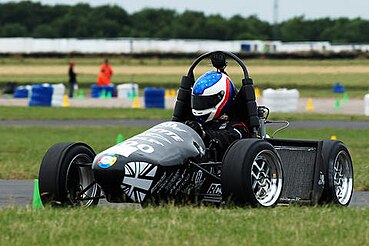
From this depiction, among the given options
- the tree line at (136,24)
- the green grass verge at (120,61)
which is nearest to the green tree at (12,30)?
the tree line at (136,24)

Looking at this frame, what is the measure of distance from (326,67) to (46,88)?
22.1 m

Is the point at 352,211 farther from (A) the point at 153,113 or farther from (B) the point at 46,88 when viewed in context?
(B) the point at 46,88

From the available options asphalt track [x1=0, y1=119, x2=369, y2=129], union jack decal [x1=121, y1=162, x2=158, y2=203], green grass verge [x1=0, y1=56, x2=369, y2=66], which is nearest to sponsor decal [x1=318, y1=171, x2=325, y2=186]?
union jack decal [x1=121, y1=162, x2=158, y2=203]

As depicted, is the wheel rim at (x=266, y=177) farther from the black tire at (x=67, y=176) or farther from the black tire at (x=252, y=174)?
the black tire at (x=67, y=176)

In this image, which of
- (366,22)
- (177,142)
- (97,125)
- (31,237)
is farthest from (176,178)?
(366,22)

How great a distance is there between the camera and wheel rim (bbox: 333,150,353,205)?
443 inches

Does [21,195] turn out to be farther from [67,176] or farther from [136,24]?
[136,24]

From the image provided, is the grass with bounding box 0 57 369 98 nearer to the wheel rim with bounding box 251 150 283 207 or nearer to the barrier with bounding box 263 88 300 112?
the barrier with bounding box 263 88 300 112

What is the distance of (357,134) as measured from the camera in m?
26.7

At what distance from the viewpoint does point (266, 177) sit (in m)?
10.3

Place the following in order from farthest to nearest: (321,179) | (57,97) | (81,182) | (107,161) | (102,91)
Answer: (102,91) < (57,97) < (321,179) < (81,182) < (107,161)

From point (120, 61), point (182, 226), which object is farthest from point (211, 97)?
point (120, 61)

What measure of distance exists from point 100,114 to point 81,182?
1003 inches

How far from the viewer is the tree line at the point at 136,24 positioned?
92.2 metres
